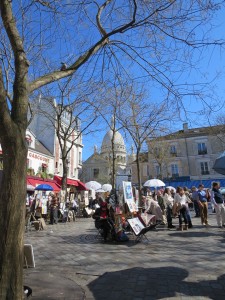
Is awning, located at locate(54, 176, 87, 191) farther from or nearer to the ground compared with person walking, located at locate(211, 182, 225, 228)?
farther from the ground

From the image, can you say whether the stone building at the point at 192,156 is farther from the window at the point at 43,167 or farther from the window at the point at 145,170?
the window at the point at 43,167

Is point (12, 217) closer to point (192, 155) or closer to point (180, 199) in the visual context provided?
point (180, 199)

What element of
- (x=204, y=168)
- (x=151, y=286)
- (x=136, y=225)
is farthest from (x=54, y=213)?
(x=204, y=168)

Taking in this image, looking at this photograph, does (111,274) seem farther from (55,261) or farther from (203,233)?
(203,233)

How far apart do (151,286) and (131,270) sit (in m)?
0.95

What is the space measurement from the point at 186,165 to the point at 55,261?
44.2m

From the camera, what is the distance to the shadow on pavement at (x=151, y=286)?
3934 mm

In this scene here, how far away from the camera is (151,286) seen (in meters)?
4.27

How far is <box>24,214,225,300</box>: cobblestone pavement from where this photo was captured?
13.3 feet

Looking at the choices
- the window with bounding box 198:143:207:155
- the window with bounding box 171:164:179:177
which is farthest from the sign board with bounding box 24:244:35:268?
the window with bounding box 198:143:207:155

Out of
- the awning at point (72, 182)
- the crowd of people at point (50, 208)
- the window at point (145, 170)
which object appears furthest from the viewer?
the window at point (145, 170)

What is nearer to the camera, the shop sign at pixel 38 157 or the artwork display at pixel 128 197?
the artwork display at pixel 128 197

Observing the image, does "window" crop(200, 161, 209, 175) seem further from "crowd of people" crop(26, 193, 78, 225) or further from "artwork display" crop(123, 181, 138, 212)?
"artwork display" crop(123, 181, 138, 212)

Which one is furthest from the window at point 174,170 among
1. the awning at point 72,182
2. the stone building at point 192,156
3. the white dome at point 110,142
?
the awning at point 72,182
